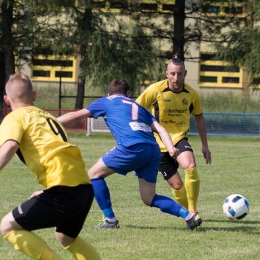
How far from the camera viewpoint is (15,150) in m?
4.89

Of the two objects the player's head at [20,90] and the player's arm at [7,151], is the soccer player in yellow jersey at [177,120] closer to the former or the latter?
the player's head at [20,90]

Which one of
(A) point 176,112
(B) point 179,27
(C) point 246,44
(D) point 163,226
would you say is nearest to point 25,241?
(D) point 163,226

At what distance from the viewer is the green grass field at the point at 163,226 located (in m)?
6.62

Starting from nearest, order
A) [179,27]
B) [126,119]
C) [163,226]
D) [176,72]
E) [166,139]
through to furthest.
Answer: [166,139] → [126,119] → [163,226] → [176,72] → [179,27]

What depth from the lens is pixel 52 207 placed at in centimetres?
494

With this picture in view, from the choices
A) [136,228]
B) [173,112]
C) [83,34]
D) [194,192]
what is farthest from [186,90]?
[83,34]

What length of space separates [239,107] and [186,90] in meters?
21.8

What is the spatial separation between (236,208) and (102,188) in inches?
63.5

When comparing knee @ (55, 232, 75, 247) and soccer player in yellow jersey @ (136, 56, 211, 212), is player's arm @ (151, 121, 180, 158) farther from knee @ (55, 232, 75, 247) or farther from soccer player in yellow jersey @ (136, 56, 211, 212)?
knee @ (55, 232, 75, 247)

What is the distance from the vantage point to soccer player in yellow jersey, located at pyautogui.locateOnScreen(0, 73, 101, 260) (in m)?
4.93

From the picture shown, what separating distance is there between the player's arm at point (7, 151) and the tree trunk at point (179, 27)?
24772mm

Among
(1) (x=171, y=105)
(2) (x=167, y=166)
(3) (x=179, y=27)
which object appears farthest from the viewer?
(3) (x=179, y=27)

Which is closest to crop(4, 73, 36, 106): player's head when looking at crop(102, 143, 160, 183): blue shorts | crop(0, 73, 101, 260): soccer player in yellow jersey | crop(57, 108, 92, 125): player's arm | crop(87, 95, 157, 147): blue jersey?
crop(0, 73, 101, 260): soccer player in yellow jersey

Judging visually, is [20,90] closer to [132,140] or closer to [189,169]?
[132,140]
